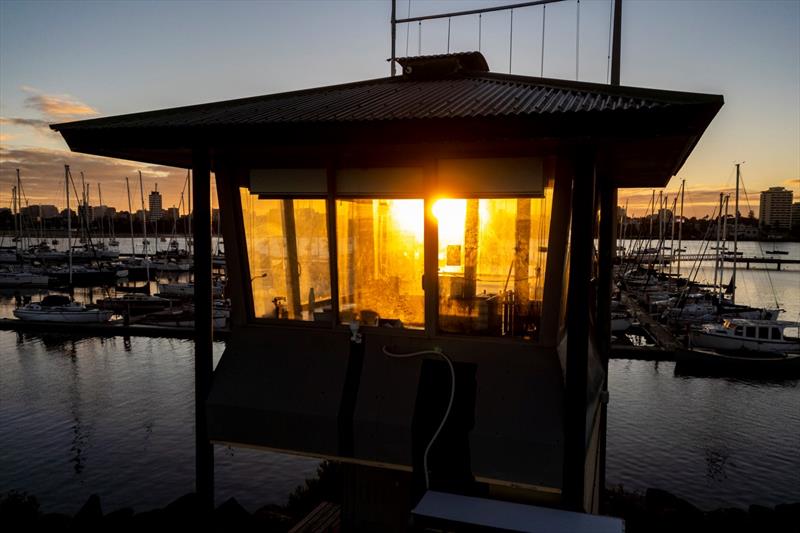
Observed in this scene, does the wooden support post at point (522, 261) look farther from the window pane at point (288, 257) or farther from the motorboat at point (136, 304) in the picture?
the motorboat at point (136, 304)

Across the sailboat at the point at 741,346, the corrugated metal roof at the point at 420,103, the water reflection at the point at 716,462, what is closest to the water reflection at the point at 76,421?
the corrugated metal roof at the point at 420,103

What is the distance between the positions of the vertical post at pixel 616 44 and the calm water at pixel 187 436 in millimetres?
17207

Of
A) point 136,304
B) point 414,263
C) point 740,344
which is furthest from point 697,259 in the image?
point 414,263

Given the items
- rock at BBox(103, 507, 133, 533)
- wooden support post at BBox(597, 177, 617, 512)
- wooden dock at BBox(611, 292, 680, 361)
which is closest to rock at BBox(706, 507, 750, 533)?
wooden support post at BBox(597, 177, 617, 512)

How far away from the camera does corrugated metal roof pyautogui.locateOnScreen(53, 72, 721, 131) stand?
22.5 ft

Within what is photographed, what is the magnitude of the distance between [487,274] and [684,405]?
3008 centimetres

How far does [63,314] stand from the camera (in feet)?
167

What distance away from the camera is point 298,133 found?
7562 mm

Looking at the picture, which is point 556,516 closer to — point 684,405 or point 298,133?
point 298,133

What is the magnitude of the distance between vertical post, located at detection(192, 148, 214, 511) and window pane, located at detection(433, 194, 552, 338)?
3.57 metres

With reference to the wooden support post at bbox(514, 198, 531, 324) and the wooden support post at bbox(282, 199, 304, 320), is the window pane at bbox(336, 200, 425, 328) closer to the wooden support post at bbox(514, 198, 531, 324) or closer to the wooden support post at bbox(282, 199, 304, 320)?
the wooden support post at bbox(282, 199, 304, 320)

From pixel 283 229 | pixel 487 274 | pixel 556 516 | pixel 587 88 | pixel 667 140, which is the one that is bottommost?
pixel 556 516

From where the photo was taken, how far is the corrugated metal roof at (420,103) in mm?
6848

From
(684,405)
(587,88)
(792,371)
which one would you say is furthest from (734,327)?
(587,88)
